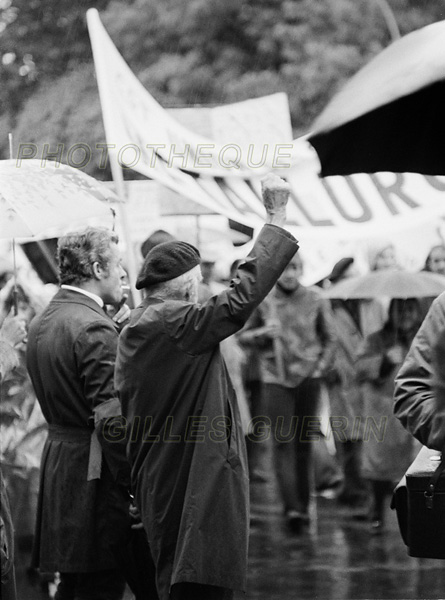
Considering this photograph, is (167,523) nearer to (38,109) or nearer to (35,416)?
(35,416)

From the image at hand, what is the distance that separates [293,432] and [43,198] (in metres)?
3.50

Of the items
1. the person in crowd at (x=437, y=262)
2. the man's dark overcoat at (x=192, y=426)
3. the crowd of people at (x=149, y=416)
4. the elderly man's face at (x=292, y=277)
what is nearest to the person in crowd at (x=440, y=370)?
the crowd of people at (x=149, y=416)

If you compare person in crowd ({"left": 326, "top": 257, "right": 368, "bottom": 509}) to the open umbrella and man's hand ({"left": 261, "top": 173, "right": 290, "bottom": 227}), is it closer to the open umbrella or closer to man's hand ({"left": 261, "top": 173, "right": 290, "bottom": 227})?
the open umbrella

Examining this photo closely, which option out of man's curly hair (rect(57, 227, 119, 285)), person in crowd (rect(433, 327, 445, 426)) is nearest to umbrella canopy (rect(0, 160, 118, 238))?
man's curly hair (rect(57, 227, 119, 285))

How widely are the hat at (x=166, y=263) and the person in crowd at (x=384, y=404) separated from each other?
334 cm

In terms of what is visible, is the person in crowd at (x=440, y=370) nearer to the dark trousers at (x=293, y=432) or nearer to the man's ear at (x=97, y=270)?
the man's ear at (x=97, y=270)

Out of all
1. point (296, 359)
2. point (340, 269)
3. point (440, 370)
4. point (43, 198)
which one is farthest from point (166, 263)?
point (340, 269)

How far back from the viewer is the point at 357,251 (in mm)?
11625

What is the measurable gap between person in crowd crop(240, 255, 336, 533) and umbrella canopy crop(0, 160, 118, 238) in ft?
9.57

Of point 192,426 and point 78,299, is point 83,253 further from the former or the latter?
point 192,426

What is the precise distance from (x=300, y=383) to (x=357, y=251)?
141 inches

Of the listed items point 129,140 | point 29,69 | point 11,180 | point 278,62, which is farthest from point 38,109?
point 11,180

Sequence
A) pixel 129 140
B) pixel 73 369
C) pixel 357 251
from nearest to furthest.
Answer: pixel 73 369
pixel 129 140
pixel 357 251

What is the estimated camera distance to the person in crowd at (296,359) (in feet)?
27.2
